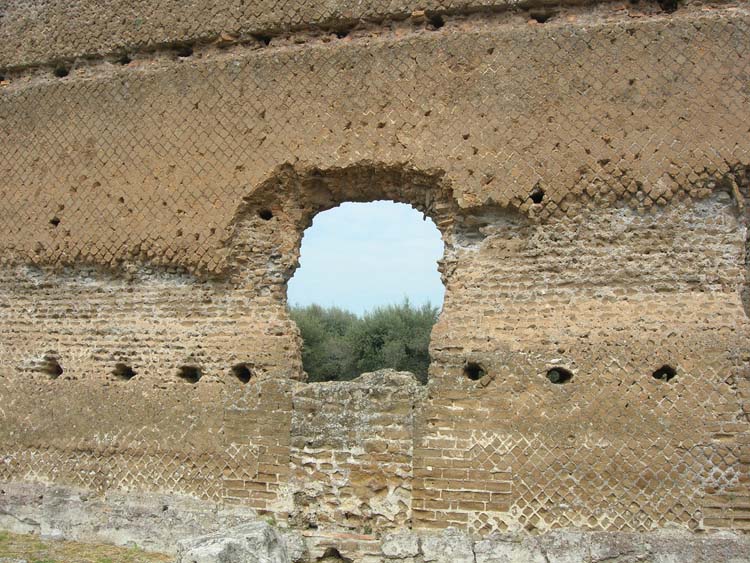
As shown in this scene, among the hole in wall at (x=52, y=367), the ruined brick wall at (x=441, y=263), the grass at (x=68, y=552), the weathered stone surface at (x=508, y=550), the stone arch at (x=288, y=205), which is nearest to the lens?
the weathered stone surface at (x=508, y=550)

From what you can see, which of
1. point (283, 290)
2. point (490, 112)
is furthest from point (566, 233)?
point (283, 290)

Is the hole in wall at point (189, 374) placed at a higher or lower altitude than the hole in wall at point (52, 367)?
lower

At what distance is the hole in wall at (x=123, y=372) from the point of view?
6227 millimetres

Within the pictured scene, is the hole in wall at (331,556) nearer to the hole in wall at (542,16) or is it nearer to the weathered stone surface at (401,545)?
the weathered stone surface at (401,545)

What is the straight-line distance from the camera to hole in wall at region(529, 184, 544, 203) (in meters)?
5.46

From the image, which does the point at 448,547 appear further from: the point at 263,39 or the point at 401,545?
the point at 263,39

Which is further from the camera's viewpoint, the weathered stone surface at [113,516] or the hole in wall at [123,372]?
the hole in wall at [123,372]

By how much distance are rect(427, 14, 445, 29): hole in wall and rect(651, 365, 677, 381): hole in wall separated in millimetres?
3106

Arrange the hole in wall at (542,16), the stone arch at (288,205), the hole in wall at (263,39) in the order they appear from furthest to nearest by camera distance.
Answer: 1. the hole in wall at (263,39)
2. the stone arch at (288,205)
3. the hole in wall at (542,16)

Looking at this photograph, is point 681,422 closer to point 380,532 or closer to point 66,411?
point 380,532

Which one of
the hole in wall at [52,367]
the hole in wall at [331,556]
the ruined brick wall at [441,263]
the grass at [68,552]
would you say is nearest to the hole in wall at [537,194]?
the ruined brick wall at [441,263]

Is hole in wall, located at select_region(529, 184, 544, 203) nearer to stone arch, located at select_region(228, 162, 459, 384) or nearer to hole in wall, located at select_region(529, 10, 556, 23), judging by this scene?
Answer: stone arch, located at select_region(228, 162, 459, 384)

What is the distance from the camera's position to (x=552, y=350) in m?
5.26

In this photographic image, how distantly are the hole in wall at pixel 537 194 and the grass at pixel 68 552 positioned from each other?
3796 mm
